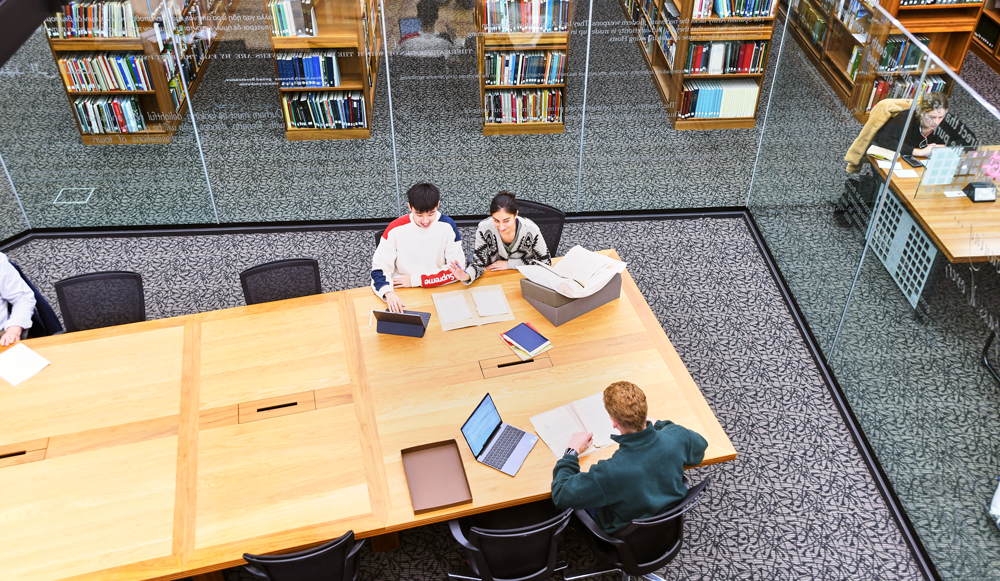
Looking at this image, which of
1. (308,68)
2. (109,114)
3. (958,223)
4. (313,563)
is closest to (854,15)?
(958,223)

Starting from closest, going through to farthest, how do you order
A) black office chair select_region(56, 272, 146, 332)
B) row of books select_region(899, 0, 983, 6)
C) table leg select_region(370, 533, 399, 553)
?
table leg select_region(370, 533, 399, 553) → black office chair select_region(56, 272, 146, 332) → row of books select_region(899, 0, 983, 6)

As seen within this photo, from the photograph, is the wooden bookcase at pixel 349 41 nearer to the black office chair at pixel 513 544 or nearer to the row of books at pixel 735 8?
the row of books at pixel 735 8

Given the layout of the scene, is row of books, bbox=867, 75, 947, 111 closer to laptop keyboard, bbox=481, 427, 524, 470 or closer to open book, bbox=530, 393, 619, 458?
open book, bbox=530, 393, 619, 458

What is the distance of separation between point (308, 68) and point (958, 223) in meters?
4.29

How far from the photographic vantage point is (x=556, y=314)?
3.89 meters

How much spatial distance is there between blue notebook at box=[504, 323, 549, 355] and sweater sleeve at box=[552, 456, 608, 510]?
0.89 metres

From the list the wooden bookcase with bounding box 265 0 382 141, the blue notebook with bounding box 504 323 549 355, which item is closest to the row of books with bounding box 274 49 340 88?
the wooden bookcase with bounding box 265 0 382 141

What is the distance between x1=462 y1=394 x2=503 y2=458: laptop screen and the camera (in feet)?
Answer: 10.7

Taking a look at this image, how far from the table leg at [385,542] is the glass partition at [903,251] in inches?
108

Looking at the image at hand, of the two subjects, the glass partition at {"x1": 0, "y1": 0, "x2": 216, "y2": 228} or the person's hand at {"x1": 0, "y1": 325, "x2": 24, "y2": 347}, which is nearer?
the person's hand at {"x1": 0, "y1": 325, "x2": 24, "y2": 347}

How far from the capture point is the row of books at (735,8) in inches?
216

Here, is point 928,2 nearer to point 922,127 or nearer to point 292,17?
point 922,127

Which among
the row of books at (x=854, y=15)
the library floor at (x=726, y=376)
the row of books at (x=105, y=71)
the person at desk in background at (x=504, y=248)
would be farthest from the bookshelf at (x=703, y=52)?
the row of books at (x=105, y=71)

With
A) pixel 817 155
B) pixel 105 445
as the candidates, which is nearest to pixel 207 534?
pixel 105 445
